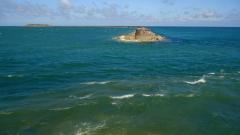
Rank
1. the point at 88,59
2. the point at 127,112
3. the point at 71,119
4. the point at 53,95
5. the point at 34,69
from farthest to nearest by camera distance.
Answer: the point at 88,59, the point at 34,69, the point at 53,95, the point at 127,112, the point at 71,119

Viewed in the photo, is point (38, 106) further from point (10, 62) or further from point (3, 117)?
point (10, 62)

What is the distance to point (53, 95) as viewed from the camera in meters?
36.5

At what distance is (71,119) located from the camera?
28859 mm

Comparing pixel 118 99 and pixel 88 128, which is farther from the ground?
pixel 118 99

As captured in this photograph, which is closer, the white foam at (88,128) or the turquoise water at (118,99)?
the white foam at (88,128)

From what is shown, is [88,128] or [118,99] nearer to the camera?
[88,128]

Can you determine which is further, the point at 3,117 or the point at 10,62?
the point at 10,62

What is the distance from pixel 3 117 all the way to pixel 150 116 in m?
15.9

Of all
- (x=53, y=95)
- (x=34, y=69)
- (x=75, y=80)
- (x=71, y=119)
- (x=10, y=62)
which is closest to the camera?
(x=71, y=119)

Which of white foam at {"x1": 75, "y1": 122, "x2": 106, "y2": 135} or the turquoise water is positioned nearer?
white foam at {"x1": 75, "y1": 122, "x2": 106, "y2": 135}

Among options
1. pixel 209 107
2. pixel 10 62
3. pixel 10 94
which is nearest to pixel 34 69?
pixel 10 62

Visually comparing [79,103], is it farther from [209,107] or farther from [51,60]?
[51,60]

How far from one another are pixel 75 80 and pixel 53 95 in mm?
8327

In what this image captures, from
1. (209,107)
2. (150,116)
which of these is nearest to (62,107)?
(150,116)
